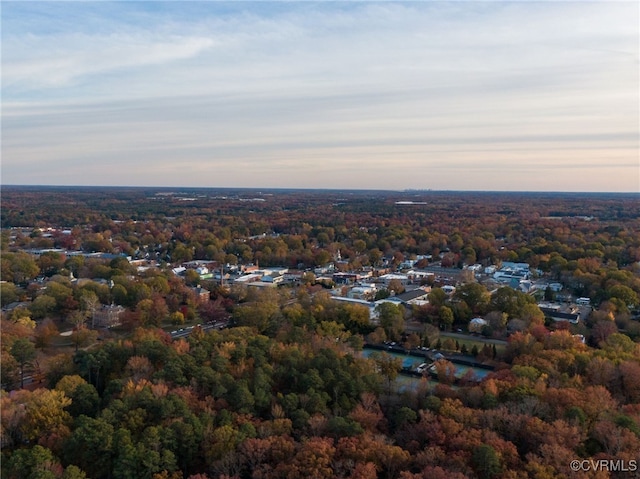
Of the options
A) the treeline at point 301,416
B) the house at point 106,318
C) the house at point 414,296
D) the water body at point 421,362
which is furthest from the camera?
the house at point 414,296

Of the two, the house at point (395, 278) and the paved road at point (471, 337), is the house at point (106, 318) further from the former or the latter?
the house at point (395, 278)

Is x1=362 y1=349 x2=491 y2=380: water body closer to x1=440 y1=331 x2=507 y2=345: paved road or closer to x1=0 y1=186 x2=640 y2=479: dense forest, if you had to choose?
x1=0 y1=186 x2=640 y2=479: dense forest

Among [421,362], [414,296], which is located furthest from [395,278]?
[421,362]

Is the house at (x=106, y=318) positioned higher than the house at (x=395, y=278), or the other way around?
the house at (x=395, y=278)

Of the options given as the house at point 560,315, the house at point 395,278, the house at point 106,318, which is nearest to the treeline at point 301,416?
the house at point 560,315

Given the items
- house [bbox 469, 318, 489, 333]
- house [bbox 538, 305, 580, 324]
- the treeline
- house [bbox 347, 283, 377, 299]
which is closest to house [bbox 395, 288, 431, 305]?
house [bbox 347, 283, 377, 299]

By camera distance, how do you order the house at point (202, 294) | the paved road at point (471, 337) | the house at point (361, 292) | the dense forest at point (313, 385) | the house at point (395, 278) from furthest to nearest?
1. the house at point (395, 278)
2. the house at point (361, 292)
3. the house at point (202, 294)
4. the paved road at point (471, 337)
5. the dense forest at point (313, 385)

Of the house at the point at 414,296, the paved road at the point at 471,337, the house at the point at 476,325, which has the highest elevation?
the house at the point at 414,296

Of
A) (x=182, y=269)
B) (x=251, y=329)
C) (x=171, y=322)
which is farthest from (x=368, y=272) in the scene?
(x=251, y=329)

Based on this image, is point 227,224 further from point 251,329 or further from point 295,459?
point 295,459

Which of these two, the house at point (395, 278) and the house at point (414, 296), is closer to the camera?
the house at point (414, 296)

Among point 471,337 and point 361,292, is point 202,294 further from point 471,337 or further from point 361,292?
point 471,337
